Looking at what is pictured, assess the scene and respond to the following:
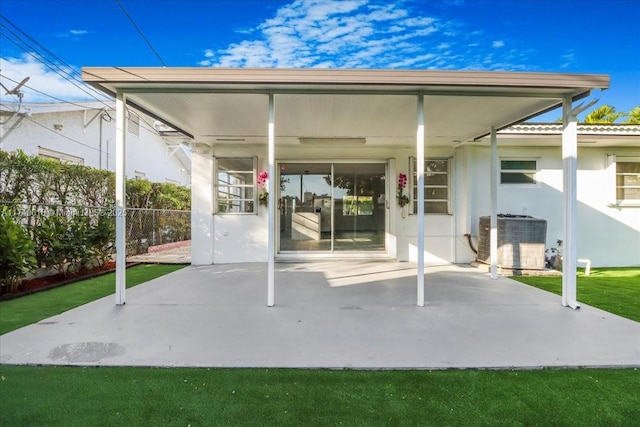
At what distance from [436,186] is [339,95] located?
4.46m

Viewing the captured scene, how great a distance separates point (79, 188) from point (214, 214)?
2990 millimetres

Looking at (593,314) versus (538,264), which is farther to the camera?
(538,264)

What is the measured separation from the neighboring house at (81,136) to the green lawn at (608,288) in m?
8.24

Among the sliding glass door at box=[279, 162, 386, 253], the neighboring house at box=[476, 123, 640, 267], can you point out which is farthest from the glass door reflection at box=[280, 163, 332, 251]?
the neighboring house at box=[476, 123, 640, 267]

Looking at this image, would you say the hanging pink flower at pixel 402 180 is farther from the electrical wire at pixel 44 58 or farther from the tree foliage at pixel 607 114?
the tree foliage at pixel 607 114

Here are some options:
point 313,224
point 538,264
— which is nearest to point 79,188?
point 313,224

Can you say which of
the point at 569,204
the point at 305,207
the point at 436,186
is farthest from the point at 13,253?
the point at 436,186

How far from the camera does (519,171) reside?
7.58m

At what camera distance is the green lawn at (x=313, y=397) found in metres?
1.94

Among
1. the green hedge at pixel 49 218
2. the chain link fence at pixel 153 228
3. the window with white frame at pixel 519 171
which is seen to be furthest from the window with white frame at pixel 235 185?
the window with white frame at pixel 519 171

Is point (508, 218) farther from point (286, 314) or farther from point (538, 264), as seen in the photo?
point (286, 314)

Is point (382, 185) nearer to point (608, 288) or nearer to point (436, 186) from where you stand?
point (436, 186)

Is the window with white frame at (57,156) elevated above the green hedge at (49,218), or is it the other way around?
the window with white frame at (57,156)

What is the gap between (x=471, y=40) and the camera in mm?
8805
